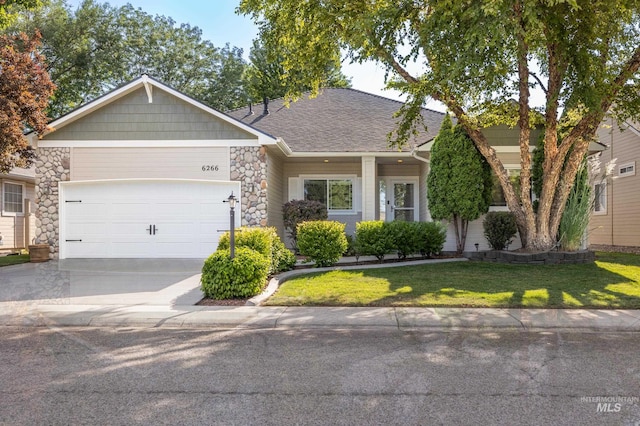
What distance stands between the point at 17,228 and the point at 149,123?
985 cm

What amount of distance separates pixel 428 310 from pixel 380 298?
97 centimetres

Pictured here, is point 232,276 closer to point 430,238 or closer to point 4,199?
point 430,238

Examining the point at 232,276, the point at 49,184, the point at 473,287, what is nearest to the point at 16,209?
the point at 49,184

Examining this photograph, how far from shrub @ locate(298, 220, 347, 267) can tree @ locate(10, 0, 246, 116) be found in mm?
21562

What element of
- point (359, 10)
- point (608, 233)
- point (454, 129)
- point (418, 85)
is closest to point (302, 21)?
point (359, 10)

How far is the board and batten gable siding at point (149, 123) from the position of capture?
12.4 metres

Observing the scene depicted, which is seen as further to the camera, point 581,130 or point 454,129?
point 454,129

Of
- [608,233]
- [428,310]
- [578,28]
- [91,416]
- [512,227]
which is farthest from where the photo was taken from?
[608,233]

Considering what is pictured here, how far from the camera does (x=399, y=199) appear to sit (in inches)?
618

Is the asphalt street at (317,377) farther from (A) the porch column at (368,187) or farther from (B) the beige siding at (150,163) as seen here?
(A) the porch column at (368,187)

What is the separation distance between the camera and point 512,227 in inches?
489

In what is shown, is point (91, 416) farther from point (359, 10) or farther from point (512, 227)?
point (512, 227)

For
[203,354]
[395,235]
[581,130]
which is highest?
[581,130]

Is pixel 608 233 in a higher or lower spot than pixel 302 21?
lower
